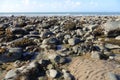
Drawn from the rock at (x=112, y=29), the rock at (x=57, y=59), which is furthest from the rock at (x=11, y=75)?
the rock at (x=112, y=29)

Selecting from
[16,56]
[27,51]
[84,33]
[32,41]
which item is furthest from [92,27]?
[16,56]

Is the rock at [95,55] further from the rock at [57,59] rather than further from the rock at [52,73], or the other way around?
the rock at [52,73]

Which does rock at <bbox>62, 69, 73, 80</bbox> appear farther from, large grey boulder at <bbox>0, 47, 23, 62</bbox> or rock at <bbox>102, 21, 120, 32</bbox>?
rock at <bbox>102, 21, 120, 32</bbox>

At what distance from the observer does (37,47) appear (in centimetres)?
1428

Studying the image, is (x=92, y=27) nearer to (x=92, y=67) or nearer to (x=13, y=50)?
(x=13, y=50)

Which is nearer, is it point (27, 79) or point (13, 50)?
point (27, 79)

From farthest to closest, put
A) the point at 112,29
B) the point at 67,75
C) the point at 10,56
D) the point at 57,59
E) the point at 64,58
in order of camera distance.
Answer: the point at 112,29
the point at 10,56
the point at 64,58
the point at 57,59
the point at 67,75

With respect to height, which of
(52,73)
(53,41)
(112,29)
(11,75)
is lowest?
(11,75)

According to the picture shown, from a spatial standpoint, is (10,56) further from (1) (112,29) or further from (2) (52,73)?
(1) (112,29)

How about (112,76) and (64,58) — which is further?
(64,58)

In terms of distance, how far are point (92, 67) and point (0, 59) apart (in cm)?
450

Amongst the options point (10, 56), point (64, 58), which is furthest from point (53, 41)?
point (64, 58)

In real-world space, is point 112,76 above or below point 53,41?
above

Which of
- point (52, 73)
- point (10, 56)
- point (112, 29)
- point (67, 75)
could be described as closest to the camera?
point (67, 75)
